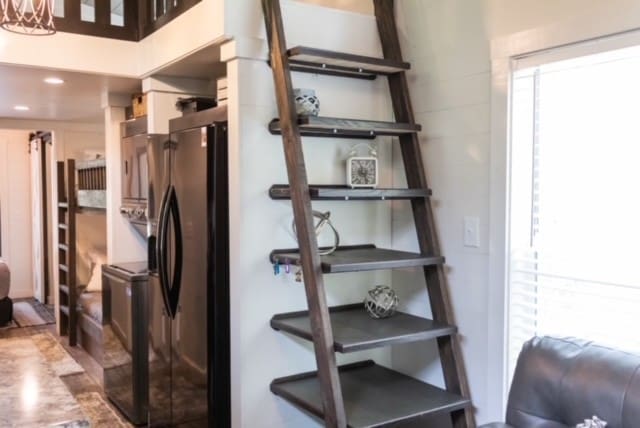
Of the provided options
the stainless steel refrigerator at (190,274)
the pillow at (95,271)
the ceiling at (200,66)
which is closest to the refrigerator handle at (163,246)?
the stainless steel refrigerator at (190,274)

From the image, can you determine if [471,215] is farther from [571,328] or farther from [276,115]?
[276,115]

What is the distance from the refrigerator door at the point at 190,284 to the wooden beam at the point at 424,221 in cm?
93

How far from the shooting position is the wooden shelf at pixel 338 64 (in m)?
2.45

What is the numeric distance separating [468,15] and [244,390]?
1883 millimetres

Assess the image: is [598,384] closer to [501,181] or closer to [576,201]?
[576,201]

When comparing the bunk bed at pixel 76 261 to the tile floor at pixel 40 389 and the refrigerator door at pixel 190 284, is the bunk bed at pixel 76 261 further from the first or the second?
the refrigerator door at pixel 190 284

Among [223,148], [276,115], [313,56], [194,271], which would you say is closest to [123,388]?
[194,271]

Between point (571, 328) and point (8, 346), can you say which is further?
point (8, 346)

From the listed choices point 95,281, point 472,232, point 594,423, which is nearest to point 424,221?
point 472,232

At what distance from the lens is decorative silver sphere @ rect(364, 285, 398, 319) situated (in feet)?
8.95

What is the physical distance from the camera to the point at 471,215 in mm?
2529

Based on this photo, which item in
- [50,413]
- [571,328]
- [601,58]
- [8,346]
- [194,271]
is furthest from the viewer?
[8,346]

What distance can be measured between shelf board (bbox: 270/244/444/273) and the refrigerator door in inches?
17.8

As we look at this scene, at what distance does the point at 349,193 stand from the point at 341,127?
0.28m
